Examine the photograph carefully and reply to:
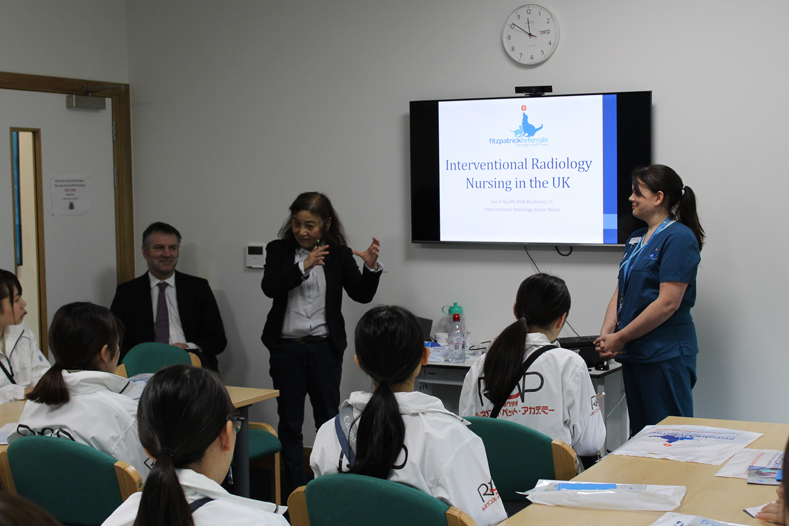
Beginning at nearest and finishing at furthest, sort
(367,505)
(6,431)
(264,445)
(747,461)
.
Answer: (367,505) → (747,461) → (6,431) → (264,445)

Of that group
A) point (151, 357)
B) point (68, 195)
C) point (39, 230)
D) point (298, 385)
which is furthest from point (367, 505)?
point (68, 195)

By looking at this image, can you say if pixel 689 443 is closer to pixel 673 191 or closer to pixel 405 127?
pixel 673 191

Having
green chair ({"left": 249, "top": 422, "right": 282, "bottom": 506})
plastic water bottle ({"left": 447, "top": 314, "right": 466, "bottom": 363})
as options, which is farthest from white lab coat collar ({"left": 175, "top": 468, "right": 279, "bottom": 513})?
plastic water bottle ({"left": 447, "top": 314, "right": 466, "bottom": 363})

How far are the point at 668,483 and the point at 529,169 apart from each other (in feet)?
7.41

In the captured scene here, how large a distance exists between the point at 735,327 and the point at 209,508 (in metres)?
Result: 2.91

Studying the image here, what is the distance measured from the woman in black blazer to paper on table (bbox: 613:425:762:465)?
1.73m

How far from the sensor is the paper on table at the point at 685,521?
157cm

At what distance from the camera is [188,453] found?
143 centimetres

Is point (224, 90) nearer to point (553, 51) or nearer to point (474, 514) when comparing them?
point (553, 51)

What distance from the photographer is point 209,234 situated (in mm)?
4859

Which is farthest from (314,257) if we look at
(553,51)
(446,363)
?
(553,51)

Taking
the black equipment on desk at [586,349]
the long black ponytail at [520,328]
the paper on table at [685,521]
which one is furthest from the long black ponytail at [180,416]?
the black equipment on desk at [586,349]

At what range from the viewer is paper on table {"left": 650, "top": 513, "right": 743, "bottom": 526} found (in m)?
1.57

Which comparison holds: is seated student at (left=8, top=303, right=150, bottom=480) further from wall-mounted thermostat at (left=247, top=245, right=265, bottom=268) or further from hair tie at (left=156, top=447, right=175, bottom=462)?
wall-mounted thermostat at (left=247, top=245, right=265, bottom=268)
